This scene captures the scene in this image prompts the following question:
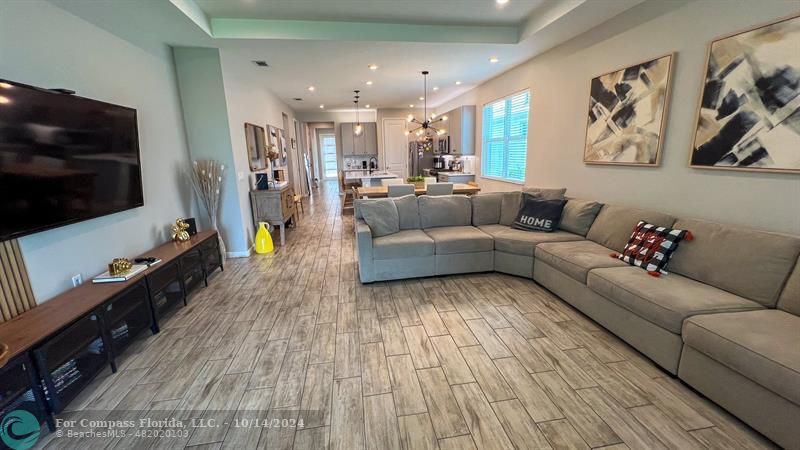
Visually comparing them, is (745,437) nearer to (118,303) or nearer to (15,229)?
(118,303)

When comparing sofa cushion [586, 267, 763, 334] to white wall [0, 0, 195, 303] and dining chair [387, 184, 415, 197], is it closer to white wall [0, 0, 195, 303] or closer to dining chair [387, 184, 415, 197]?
dining chair [387, 184, 415, 197]

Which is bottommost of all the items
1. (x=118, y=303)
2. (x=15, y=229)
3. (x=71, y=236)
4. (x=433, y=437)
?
(x=433, y=437)

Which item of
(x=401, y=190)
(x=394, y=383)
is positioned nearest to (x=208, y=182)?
(x=401, y=190)

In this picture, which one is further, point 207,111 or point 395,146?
point 395,146

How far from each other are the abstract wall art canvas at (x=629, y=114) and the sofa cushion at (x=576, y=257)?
3.17 ft

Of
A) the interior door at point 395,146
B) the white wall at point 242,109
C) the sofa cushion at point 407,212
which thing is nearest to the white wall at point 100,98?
the white wall at point 242,109

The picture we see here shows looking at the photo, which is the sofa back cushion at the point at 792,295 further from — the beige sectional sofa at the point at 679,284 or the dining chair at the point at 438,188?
the dining chair at the point at 438,188

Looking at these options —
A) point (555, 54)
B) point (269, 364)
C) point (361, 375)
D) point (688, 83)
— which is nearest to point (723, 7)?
point (688, 83)

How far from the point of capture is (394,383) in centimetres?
209

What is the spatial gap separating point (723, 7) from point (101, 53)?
16.8 feet

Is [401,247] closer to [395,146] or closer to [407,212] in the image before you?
[407,212]

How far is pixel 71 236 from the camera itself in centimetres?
248

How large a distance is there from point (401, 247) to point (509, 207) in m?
1.62

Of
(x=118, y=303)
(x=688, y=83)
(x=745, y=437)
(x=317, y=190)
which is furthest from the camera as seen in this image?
(x=317, y=190)
